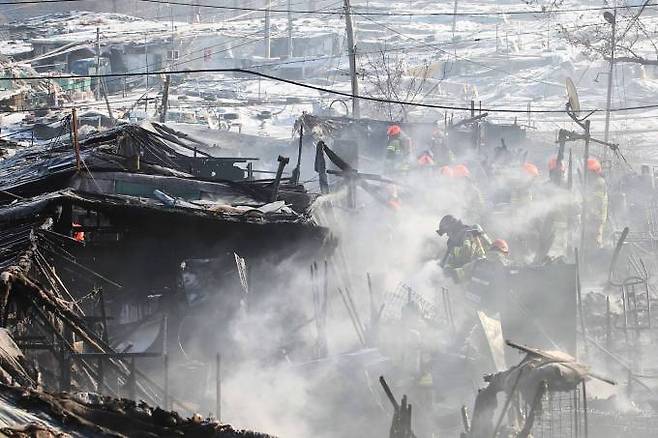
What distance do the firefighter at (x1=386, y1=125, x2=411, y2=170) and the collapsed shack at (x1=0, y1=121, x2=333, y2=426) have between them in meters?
9.64

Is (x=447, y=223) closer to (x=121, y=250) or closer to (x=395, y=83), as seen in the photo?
(x=121, y=250)

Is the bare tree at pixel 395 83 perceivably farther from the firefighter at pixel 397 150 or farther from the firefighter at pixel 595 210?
the firefighter at pixel 595 210

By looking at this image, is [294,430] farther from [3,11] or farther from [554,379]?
[3,11]

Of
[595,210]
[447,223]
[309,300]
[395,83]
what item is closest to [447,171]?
[595,210]

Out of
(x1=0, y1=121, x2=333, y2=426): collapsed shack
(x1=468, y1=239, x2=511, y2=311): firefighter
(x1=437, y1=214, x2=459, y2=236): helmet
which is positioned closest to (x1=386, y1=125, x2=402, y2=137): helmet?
(x1=437, y1=214, x2=459, y2=236): helmet

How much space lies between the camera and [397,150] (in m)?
29.1

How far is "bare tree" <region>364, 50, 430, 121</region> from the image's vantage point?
160 feet

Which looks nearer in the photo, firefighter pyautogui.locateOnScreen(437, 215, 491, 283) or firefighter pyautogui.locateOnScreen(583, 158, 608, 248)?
firefighter pyautogui.locateOnScreen(437, 215, 491, 283)

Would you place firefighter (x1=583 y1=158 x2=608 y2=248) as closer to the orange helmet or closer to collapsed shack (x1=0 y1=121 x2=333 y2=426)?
the orange helmet

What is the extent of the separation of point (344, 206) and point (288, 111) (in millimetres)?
33206

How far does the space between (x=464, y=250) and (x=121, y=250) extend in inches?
271

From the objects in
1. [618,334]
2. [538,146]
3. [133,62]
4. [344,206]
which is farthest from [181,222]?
[133,62]

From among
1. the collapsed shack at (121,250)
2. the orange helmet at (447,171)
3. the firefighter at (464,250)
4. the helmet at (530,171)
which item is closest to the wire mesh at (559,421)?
the firefighter at (464,250)

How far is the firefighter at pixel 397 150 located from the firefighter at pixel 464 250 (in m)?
8.89
